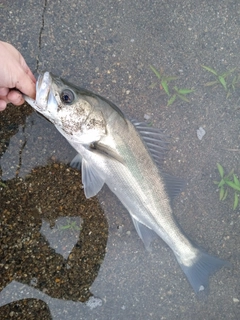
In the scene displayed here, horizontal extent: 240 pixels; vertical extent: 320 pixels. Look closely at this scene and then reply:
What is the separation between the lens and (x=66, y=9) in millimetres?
3012

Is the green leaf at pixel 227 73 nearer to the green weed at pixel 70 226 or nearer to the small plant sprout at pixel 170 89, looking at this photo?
the small plant sprout at pixel 170 89

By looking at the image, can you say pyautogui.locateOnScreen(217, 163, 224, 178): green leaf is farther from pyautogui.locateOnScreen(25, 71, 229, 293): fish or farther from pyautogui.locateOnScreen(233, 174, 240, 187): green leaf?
pyautogui.locateOnScreen(25, 71, 229, 293): fish

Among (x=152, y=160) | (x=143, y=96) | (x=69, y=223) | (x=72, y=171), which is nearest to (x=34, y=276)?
(x=69, y=223)

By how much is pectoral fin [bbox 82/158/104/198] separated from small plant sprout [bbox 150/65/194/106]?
3.20ft

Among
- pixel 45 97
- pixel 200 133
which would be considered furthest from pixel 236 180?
pixel 45 97

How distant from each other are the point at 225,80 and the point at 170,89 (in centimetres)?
55

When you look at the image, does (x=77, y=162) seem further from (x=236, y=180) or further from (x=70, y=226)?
(x=236, y=180)

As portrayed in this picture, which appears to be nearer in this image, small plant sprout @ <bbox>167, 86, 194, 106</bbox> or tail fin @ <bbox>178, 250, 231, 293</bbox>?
tail fin @ <bbox>178, 250, 231, 293</bbox>

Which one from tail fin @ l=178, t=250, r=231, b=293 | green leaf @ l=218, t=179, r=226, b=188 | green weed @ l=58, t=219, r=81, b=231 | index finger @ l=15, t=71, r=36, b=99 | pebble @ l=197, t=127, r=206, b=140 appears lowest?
green weed @ l=58, t=219, r=81, b=231

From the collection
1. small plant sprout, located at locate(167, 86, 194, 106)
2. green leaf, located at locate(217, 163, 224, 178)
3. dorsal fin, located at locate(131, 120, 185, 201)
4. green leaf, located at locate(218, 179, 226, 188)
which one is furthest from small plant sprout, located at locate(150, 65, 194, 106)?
green leaf, located at locate(218, 179, 226, 188)

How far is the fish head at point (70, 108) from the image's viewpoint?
90.4 inches

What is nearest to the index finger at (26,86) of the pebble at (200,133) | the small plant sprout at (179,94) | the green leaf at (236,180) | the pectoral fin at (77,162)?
the pectoral fin at (77,162)

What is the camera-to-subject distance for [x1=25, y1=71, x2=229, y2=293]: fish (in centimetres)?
238

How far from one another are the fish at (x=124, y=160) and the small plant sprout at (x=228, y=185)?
1.84 ft
